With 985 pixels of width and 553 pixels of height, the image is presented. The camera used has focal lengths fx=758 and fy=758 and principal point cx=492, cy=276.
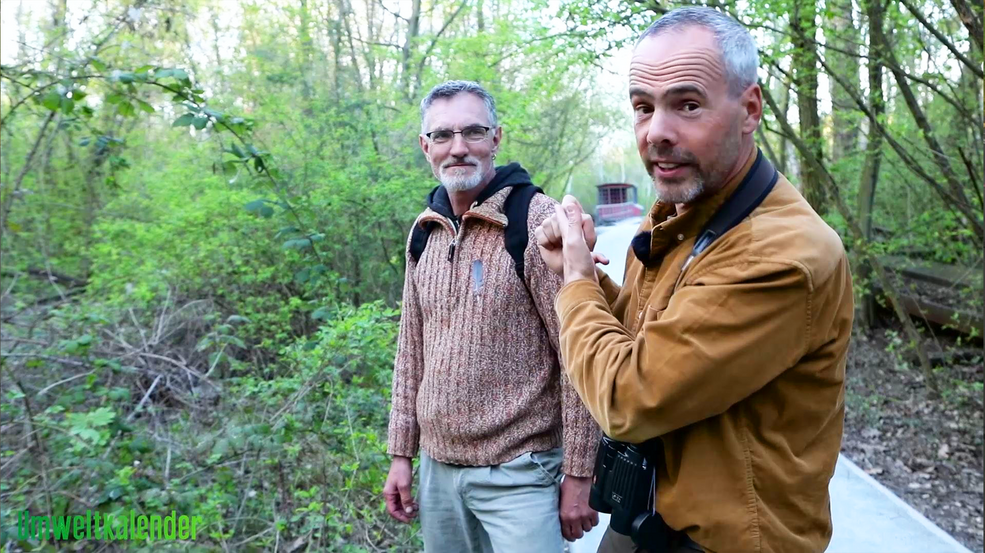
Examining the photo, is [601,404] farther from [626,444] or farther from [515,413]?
[515,413]

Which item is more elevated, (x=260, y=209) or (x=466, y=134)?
(x=466, y=134)

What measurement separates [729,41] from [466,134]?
111cm

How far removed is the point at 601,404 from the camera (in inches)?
63.9

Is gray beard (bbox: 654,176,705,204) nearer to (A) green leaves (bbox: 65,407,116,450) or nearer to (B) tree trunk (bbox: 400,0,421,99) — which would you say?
(A) green leaves (bbox: 65,407,116,450)

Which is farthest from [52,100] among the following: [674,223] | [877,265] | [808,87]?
[877,265]

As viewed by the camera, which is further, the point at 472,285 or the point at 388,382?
the point at 388,382

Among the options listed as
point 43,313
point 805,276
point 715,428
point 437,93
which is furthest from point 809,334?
point 43,313

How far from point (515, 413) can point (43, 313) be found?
5.72 metres

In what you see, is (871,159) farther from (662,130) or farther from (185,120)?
(662,130)

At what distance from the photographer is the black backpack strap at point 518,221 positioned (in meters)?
2.38

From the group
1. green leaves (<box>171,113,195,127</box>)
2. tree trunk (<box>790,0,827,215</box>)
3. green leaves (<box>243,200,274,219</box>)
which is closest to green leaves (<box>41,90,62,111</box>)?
green leaves (<box>171,113,195,127</box>)

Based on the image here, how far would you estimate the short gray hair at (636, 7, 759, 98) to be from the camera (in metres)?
1.63

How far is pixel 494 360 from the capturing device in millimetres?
2377

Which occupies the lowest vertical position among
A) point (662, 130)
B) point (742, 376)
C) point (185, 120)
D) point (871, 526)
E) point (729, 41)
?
point (871, 526)
